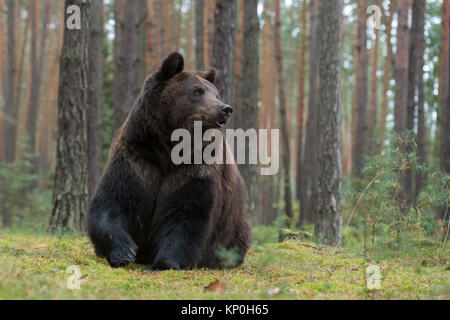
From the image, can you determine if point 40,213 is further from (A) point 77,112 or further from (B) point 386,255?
(B) point 386,255

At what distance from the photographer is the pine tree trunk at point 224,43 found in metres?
10.0

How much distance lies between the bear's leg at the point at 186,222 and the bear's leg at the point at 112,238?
0.31m

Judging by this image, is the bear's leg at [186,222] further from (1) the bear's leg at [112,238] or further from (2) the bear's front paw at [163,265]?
(1) the bear's leg at [112,238]

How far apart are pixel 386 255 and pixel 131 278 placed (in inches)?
124

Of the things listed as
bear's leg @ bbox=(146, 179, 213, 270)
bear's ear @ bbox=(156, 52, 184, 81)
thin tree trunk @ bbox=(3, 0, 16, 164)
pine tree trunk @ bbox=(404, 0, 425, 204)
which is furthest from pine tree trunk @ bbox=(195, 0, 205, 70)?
bear's leg @ bbox=(146, 179, 213, 270)

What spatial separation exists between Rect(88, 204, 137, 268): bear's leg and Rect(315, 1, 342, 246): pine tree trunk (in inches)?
194

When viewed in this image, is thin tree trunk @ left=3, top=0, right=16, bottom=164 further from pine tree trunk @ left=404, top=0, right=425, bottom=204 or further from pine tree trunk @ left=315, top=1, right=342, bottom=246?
pine tree trunk @ left=315, top=1, right=342, bottom=246

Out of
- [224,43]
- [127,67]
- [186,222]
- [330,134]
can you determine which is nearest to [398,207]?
[186,222]

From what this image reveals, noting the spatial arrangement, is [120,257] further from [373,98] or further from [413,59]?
[373,98]

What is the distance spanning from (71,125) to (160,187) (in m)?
3.75

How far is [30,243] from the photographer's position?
666cm

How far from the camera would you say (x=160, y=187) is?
214 inches

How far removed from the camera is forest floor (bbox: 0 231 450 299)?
10.9 feet

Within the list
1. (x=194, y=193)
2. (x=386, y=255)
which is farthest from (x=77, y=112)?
(x=386, y=255)
